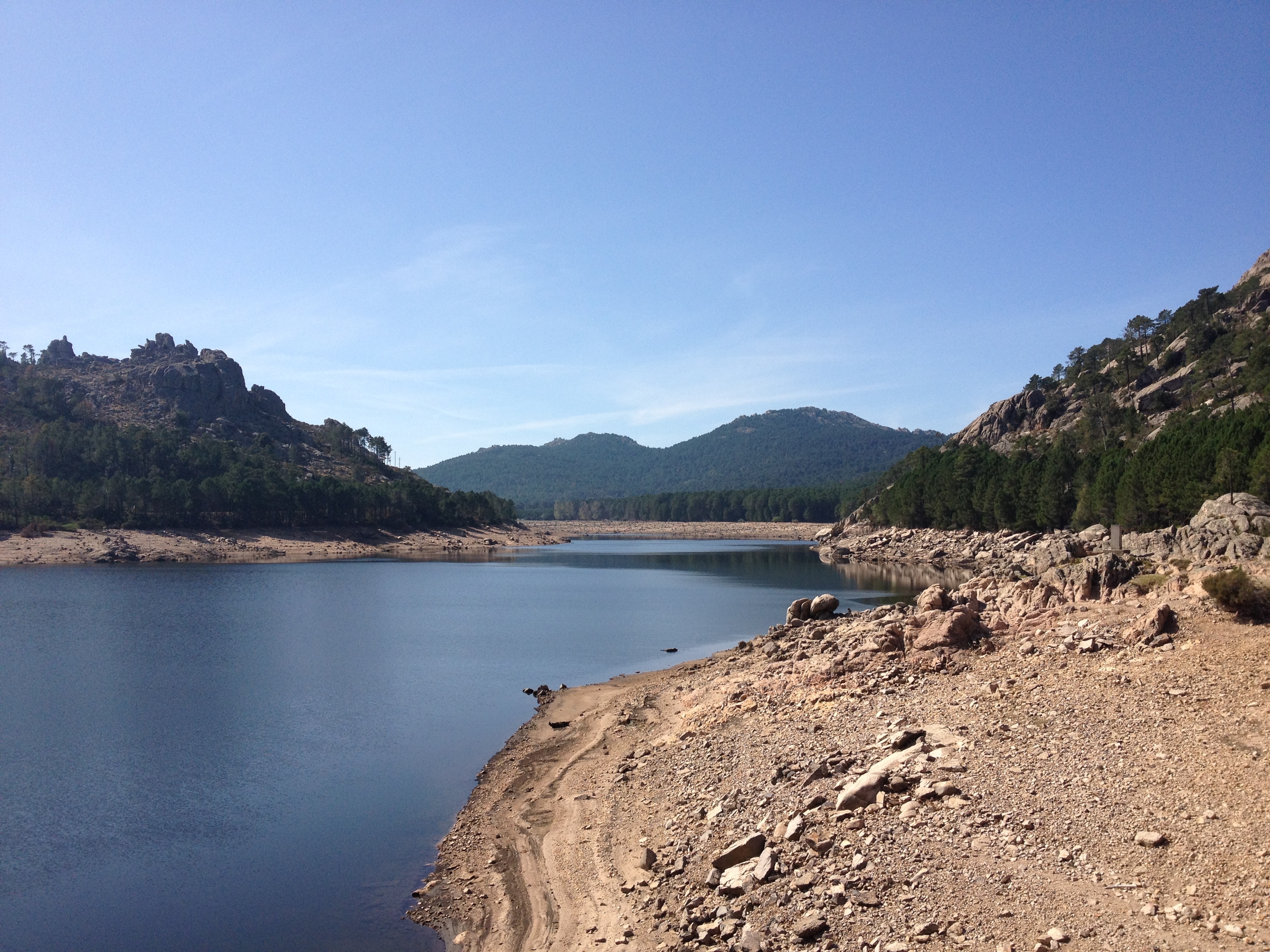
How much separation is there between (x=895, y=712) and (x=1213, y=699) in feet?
18.4

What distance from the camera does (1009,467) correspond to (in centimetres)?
9919

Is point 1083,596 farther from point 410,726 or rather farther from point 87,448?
point 87,448

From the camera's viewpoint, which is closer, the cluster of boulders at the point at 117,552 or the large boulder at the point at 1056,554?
the large boulder at the point at 1056,554

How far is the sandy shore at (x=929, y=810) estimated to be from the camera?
979 cm

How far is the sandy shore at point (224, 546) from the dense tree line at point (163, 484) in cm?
339

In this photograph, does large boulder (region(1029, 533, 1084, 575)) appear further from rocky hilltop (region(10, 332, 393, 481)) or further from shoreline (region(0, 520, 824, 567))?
rocky hilltop (region(10, 332, 393, 481))

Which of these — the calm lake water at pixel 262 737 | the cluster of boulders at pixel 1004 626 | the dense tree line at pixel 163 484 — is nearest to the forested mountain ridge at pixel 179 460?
the dense tree line at pixel 163 484

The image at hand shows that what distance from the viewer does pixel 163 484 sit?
112 m

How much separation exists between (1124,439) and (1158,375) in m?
27.7

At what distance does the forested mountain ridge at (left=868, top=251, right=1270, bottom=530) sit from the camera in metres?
59.8

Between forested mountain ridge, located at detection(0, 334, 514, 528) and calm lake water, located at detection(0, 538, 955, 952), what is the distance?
49.3m

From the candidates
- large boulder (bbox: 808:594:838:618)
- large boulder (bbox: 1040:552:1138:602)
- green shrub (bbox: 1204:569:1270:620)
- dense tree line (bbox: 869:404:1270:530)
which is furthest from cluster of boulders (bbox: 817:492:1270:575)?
large boulder (bbox: 808:594:838:618)

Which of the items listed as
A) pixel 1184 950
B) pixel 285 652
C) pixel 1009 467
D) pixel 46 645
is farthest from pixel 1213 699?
pixel 1009 467

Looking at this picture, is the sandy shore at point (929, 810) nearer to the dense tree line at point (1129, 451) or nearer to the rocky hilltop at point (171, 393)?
the dense tree line at point (1129, 451)
